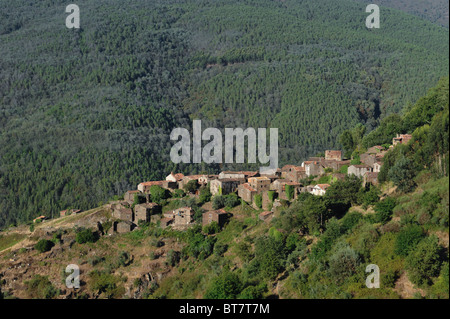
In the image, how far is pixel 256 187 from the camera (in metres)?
63.8

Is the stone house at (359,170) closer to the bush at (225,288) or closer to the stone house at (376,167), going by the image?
the stone house at (376,167)

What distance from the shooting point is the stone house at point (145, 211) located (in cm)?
6594

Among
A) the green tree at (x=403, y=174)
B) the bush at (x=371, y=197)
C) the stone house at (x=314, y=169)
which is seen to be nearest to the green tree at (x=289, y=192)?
the stone house at (x=314, y=169)

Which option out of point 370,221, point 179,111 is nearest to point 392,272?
point 370,221

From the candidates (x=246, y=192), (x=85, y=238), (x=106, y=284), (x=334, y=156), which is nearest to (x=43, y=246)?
(x=85, y=238)

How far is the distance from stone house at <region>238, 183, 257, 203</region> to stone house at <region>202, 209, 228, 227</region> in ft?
9.72

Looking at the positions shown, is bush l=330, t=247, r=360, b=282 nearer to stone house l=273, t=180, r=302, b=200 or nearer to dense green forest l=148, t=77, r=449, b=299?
dense green forest l=148, t=77, r=449, b=299

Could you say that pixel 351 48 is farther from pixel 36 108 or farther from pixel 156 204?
pixel 156 204

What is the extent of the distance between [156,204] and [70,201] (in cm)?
4173

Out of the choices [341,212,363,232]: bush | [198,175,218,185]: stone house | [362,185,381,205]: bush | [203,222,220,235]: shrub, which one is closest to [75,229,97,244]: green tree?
[203,222,220,235]: shrub

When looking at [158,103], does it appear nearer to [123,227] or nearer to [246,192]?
[123,227]

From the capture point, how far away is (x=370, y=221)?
50.0 meters

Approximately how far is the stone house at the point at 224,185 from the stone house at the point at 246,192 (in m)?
1.77

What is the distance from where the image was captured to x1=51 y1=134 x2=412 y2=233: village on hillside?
60.2m
